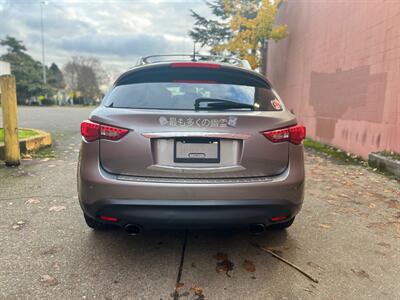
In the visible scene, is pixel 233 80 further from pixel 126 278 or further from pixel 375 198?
pixel 375 198

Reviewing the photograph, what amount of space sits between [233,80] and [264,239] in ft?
5.11

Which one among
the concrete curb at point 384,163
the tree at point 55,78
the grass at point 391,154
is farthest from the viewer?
the tree at point 55,78

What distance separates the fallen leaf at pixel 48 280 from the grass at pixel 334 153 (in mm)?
6663

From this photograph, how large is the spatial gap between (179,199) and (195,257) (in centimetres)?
81

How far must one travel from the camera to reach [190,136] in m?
2.31

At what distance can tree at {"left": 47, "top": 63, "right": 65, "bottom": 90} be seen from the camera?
6381cm

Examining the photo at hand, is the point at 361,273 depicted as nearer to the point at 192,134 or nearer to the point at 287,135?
the point at 287,135

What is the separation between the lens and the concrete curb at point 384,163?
5766mm

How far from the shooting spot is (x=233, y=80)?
2828mm

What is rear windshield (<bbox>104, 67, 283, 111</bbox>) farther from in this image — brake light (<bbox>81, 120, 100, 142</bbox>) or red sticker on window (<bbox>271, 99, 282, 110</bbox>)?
brake light (<bbox>81, 120, 100, 142</bbox>)

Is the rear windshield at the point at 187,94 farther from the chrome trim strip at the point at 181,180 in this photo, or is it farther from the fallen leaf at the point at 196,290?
the fallen leaf at the point at 196,290

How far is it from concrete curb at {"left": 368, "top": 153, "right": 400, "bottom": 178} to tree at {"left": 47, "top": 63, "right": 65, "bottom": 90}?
216 feet

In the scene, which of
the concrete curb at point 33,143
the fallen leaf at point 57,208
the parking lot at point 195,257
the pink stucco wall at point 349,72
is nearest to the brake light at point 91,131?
the parking lot at point 195,257

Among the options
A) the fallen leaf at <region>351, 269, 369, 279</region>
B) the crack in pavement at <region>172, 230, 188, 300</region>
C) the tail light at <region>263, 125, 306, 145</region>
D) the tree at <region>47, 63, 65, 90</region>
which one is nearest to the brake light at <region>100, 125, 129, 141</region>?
the tail light at <region>263, 125, 306, 145</region>
